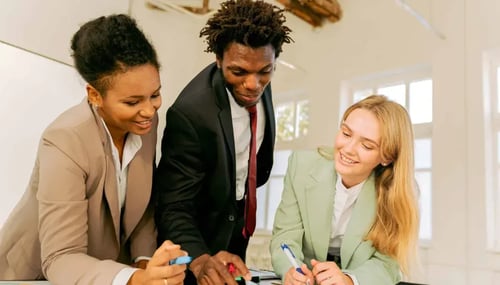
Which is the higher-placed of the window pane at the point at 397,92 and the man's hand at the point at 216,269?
the window pane at the point at 397,92

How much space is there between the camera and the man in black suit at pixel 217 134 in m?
1.19

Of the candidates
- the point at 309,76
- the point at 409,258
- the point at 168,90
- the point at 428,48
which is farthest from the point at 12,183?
the point at 428,48

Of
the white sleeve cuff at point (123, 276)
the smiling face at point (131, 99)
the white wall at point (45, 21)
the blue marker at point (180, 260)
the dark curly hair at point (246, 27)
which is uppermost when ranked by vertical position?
the white wall at point (45, 21)

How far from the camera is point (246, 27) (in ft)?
3.95

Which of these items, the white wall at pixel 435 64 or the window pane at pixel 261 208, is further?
the window pane at pixel 261 208

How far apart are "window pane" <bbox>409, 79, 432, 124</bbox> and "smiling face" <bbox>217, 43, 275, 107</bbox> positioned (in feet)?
7.27

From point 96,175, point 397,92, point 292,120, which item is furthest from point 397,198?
point 292,120

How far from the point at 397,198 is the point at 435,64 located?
6.66ft

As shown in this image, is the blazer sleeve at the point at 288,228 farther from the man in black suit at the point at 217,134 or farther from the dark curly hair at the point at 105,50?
the dark curly hair at the point at 105,50

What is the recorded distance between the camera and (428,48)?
2.97m

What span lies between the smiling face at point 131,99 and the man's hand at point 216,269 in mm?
333

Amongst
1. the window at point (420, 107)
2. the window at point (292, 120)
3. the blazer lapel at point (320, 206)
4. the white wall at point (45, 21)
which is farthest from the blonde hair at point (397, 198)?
the white wall at point (45, 21)

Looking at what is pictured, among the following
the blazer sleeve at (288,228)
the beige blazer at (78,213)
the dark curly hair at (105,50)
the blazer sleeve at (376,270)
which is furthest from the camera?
the blazer sleeve at (288,228)

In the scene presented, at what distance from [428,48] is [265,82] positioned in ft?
6.94
